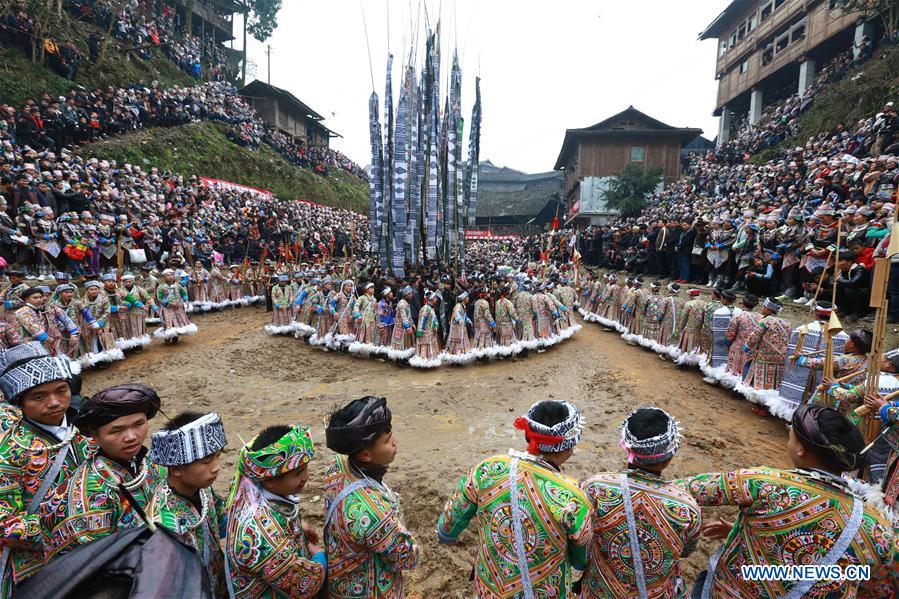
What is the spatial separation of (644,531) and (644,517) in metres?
0.07

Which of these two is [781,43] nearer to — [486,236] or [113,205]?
[486,236]

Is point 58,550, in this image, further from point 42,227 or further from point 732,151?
point 732,151

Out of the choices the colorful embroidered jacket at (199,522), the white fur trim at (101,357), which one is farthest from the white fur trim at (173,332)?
Answer: the colorful embroidered jacket at (199,522)

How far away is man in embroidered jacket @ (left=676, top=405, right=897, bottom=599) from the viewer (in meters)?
1.93

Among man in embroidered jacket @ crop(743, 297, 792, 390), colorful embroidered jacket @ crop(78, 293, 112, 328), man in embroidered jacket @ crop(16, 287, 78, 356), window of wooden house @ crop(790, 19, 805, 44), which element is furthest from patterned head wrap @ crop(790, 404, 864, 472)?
window of wooden house @ crop(790, 19, 805, 44)

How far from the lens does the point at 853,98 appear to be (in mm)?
17234

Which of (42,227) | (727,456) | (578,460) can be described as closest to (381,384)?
(578,460)

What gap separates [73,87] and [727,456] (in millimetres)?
27000

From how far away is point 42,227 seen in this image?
11531 millimetres

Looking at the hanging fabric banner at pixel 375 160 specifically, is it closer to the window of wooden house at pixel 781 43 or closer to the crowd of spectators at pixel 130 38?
the crowd of spectators at pixel 130 38

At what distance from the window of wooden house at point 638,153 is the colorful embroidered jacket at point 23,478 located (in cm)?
3269

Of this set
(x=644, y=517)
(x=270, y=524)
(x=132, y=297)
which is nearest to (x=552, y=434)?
(x=644, y=517)

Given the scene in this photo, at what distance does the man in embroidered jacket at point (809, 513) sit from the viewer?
1.93 metres

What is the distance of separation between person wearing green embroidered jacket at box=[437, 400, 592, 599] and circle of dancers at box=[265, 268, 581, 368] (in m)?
7.03
